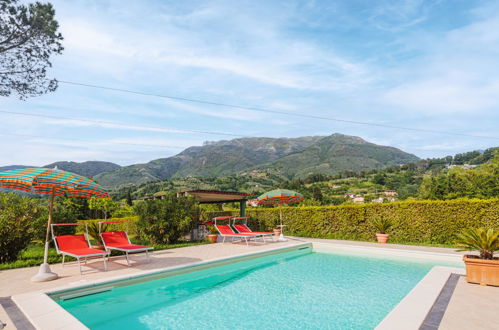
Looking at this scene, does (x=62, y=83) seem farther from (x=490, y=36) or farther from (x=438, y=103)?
(x=438, y=103)

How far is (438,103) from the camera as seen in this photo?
20.6 metres

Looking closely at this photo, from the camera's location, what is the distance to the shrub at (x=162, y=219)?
11.6m

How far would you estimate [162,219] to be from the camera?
38.1ft

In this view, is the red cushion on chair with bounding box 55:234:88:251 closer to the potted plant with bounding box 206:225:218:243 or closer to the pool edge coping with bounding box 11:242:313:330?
the pool edge coping with bounding box 11:242:313:330

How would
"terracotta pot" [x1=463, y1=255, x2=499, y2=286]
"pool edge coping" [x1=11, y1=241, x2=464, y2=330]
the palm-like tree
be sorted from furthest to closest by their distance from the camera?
the palm-like tree → "terracotta pot" [x1=463, y1=255, x2=499, y2=286] → "pool edge coping" [x1=11, y1=241, x2=464, y2=330]

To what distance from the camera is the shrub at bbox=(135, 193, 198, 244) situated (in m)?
11.6

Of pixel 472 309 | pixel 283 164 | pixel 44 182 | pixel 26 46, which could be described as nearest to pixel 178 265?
pixel 44 182

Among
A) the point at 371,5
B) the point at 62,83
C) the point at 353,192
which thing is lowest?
the point at 353,192

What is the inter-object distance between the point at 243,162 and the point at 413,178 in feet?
309

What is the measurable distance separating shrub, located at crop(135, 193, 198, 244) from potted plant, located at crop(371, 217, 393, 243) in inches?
301

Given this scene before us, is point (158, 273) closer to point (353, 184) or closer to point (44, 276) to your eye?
point (44, 276)

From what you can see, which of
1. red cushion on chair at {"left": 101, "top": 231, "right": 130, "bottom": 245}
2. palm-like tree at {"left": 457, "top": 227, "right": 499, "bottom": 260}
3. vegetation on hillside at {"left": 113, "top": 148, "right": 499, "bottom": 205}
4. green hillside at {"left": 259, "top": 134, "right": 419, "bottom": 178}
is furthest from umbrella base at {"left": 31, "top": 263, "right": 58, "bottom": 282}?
green hillside at {"left": 259, "top": 134, "right": 419, "bottom": 178}

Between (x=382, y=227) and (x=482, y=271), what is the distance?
6.90 meters

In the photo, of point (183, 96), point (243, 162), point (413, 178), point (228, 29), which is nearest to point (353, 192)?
point (413, 178)
